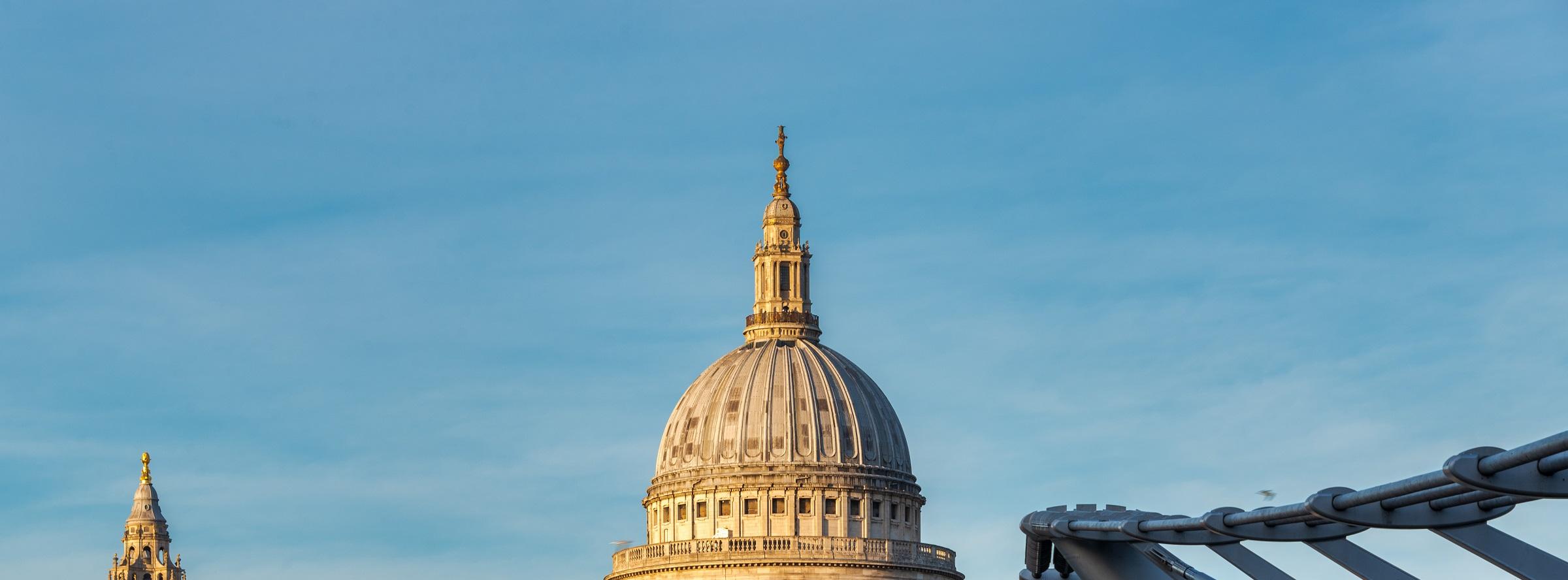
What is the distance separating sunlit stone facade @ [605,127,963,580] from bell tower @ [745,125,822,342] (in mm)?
109

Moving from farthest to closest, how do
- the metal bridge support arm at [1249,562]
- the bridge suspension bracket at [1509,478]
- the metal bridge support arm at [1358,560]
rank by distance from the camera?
the metal bridge support arm at [1249,562] → the metal bridge support arm at [1358,560] → the bridge suspension bracket at [1509,478]

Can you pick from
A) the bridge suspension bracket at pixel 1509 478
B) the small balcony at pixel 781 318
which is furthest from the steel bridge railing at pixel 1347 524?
the small balcony at pixel 781 318

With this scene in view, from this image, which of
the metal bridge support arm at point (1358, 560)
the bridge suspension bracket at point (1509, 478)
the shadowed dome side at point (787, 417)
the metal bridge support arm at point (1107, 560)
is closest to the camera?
the bridge suspension bracket at point (1509, 478)

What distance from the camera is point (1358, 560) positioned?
60.8 m

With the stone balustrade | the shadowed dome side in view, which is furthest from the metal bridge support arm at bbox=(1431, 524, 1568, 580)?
the shadowed dome side

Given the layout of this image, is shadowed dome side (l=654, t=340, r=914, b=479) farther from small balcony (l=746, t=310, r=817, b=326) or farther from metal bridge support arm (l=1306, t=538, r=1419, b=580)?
metal bridge support arm (l=1306, t=538, r=1419, b=580)

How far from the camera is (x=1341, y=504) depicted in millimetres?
53906

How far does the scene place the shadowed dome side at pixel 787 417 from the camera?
173 meters

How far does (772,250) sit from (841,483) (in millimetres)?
14780

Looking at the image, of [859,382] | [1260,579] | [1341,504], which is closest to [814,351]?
[859,382]

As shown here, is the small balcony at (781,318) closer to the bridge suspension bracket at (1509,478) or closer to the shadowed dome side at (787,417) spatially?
the shadowed dome side at (787,417)

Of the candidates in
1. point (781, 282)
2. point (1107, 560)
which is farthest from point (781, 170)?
point (1107, 560)

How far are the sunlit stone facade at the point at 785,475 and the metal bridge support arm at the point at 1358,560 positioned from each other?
360 ft

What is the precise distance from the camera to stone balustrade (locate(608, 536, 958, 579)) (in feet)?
558
